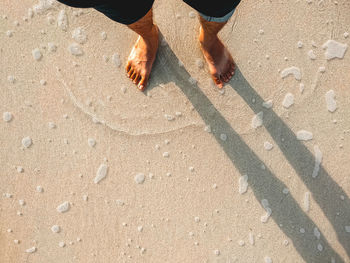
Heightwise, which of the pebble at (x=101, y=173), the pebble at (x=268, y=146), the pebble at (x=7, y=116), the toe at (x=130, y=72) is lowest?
the pebble at (x=101, y=173)

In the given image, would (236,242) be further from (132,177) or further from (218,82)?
(218,82)

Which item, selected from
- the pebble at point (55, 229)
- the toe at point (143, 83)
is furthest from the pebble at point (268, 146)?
the pebble at point (55, 229)

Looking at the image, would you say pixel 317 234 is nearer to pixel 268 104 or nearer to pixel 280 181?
pixel 280 181

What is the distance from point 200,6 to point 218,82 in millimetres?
675

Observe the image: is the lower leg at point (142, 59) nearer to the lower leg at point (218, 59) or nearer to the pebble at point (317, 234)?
the lower leg at point (218, 59)

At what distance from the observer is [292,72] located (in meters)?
1.72

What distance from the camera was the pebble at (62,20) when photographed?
176cm

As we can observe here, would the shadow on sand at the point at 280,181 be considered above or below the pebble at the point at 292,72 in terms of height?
below

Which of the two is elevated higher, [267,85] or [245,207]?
[267,85]

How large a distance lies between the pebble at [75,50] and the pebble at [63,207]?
2.54ft

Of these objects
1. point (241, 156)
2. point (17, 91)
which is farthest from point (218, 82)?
point (17, 91)

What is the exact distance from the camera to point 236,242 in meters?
1.70

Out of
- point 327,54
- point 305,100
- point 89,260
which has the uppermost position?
point 327,54

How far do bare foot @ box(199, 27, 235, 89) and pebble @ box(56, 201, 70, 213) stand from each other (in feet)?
3.25
